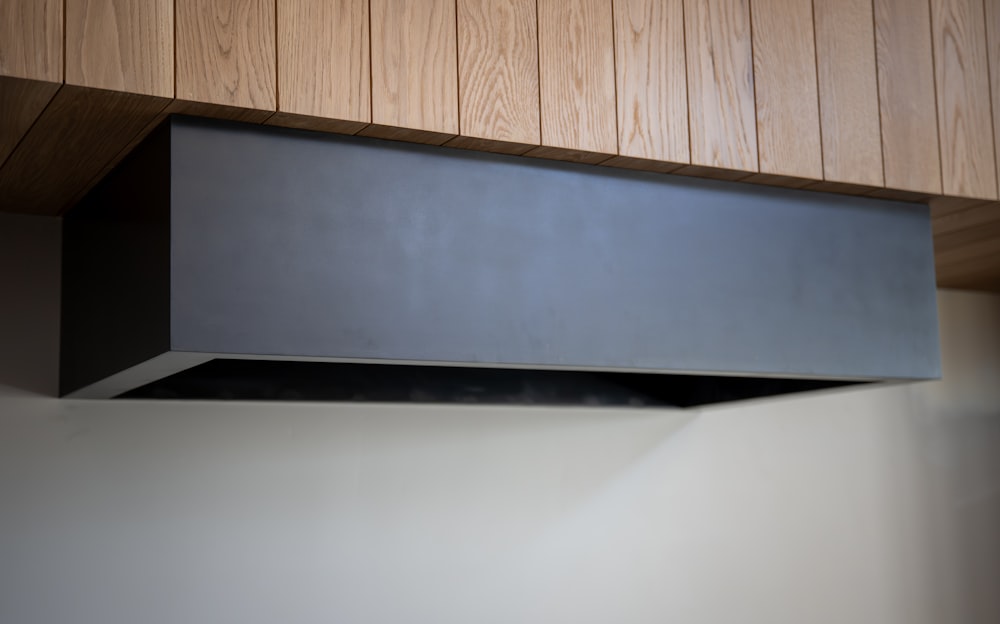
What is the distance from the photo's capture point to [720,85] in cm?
154

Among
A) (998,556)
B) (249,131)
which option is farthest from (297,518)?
(998,556)

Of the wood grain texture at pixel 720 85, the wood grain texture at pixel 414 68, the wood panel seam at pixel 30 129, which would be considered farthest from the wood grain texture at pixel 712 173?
the wood panel seam at pixel 30 129

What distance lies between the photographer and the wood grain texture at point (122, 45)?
44.2 inches

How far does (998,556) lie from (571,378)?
128cm

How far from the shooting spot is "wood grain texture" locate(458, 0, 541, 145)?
1348 mm

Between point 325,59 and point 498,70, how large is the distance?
233 millimetres

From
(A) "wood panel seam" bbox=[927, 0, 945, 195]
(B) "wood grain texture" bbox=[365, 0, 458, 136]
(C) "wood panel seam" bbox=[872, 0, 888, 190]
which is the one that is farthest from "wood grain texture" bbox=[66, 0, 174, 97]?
(A) "wood panel seam" bbox=[927, 0, 945, 195]

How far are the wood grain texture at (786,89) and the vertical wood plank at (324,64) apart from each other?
0.60m

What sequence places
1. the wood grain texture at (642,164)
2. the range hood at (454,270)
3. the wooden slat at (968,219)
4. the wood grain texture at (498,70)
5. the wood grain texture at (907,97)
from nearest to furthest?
the range hood at (454,270) < the wood grain texture at (498,70) < the wood grain texture at (642,164) < the wood grain texture at (907,97) < the wooden slat at (968,219)

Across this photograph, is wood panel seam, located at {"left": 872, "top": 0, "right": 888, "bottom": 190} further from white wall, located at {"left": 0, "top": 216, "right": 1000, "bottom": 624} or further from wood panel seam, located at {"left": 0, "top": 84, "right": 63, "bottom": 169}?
wood panel seam, located at {"left": 0, "top": 84, "right": 63, "bottom": 169}

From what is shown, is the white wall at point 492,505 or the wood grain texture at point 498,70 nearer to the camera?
the wood grain texture at point 498,70

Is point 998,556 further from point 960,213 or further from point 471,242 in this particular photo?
point 471,242

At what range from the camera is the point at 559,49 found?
1427mm

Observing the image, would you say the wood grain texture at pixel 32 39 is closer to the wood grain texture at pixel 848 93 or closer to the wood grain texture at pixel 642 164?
the wood grain texture at pixel 642 164
